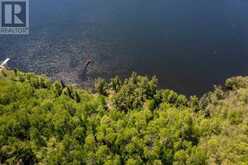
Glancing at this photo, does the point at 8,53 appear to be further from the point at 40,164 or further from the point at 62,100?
the point at 40,164

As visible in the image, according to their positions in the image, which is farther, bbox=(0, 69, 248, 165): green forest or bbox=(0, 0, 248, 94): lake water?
bbox=(0, 0, 248, 94): lake water

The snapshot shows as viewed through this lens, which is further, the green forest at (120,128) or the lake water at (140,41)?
the lake water at (140,41)

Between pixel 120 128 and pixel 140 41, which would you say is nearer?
pixel 120 128

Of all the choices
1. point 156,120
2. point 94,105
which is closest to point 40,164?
point 94,105

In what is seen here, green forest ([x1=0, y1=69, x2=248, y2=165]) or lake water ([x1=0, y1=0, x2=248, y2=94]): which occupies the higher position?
Result: lake water ([x1=0, y1=0, x2=248, y2=94])

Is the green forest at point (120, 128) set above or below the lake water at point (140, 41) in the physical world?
below
